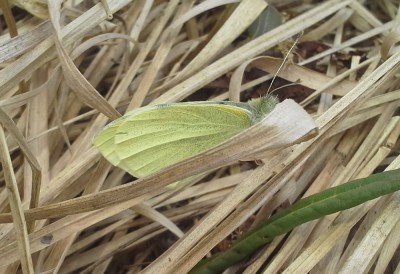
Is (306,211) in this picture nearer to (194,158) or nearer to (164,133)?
(194,158)

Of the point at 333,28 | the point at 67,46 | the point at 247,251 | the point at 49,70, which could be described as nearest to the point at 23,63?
the point at 67,46

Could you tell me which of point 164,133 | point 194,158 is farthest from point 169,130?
point 194,158

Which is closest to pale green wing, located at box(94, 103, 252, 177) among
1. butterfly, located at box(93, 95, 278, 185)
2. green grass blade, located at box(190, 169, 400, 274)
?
butterfly, located at box(93, 95, 278, 185)

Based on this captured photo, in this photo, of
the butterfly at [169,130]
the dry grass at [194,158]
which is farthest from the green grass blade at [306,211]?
the butterfly at [169,130]

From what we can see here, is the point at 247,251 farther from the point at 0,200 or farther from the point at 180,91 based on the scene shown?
the point at 0,200

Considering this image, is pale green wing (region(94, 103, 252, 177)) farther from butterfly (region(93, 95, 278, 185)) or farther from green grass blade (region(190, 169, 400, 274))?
green grass blade (region(190, 169, 400, 274))

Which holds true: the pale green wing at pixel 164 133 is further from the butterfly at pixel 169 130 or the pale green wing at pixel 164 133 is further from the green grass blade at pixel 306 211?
the green grass blade at pixel 306 211
